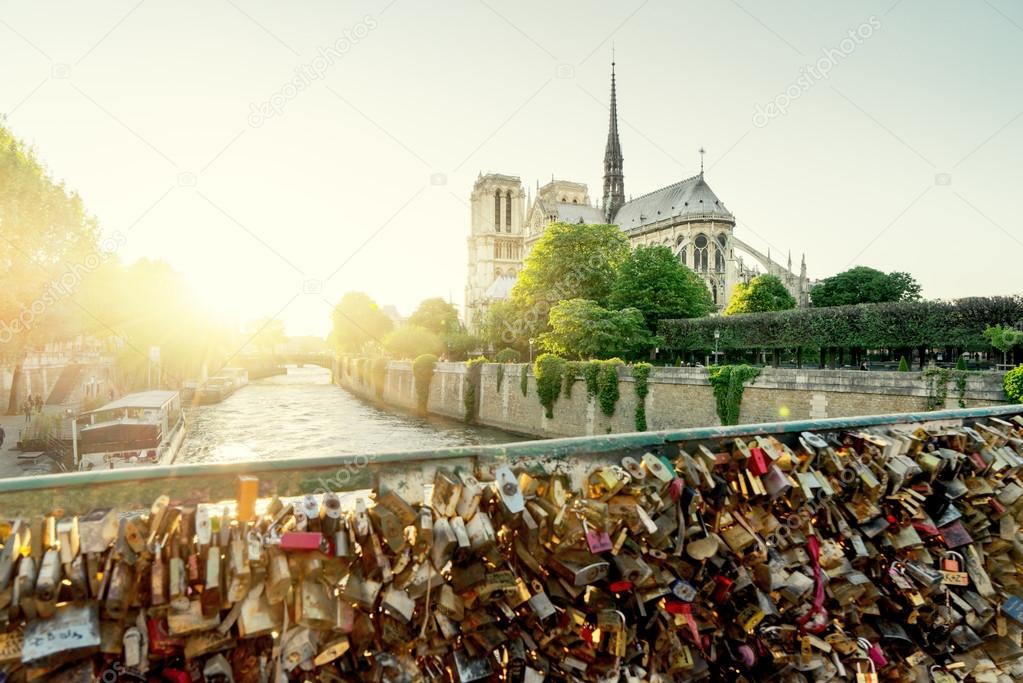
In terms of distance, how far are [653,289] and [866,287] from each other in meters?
29.5

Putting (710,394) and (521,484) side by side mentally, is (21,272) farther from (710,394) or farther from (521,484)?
(521,484)

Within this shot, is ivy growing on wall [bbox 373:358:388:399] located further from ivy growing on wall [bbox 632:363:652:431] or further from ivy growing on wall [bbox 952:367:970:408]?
ivy growing on wall [bbox 952:367:970:408]

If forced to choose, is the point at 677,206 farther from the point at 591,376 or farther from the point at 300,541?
the point at 300,541

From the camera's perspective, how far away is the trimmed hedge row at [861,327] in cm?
2397

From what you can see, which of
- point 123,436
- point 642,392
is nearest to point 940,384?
point 642,392

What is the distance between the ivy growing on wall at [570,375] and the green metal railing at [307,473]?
27.8 m

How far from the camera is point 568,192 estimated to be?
101m

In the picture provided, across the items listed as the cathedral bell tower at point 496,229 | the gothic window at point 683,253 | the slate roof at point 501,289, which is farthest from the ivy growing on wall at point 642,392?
the cathedral bell tower at point 496,229

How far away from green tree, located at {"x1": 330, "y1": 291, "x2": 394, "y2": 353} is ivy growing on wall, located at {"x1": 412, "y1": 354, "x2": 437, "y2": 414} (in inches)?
1265

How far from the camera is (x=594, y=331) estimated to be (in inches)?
1384

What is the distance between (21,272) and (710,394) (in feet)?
84.4

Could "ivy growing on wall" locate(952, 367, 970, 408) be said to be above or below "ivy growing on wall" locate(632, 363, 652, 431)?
above

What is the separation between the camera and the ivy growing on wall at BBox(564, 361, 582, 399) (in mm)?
31013

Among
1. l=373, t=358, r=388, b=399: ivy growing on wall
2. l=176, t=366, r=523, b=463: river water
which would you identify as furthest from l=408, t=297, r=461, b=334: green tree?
l=176, t=366, r=523, b=463: river water
